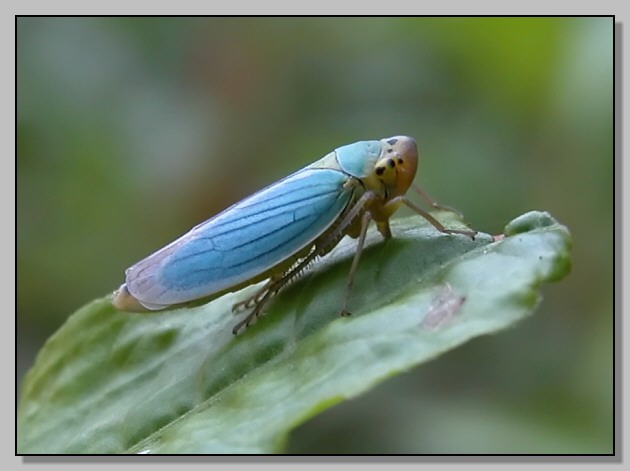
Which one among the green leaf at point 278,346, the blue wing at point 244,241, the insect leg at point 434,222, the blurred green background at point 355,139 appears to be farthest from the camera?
the blurred green background at point 355,139

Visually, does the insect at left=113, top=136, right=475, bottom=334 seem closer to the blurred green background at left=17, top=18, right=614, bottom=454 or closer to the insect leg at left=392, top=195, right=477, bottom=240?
the insect leg at left=392, top=195, right=477, bottom=240

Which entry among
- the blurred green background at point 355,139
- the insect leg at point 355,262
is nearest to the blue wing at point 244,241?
the insect leg at point 355,262

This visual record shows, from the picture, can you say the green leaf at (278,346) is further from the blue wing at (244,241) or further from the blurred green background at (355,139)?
the blurred green background at (355,139)

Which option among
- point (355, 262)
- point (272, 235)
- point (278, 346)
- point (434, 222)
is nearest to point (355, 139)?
point (272, 235)

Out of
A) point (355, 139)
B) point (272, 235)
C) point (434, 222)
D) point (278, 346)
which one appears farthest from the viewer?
point (355, 139)

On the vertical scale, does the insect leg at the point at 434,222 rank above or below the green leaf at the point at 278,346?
above

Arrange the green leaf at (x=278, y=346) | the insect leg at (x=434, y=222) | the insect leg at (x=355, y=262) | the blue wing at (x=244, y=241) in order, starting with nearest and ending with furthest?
the green leaf at (x=278, y=346), the insect leg at (x=355, y=262), the insect leg at (x=434, y=222), the blue wing at (x=244, y=241)

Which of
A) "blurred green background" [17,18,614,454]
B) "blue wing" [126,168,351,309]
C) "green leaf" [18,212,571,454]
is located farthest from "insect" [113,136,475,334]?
"blurred green background" [17,18,614,454]

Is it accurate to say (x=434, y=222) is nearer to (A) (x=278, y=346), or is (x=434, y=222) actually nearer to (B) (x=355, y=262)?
(B) (x=355, y=262)
